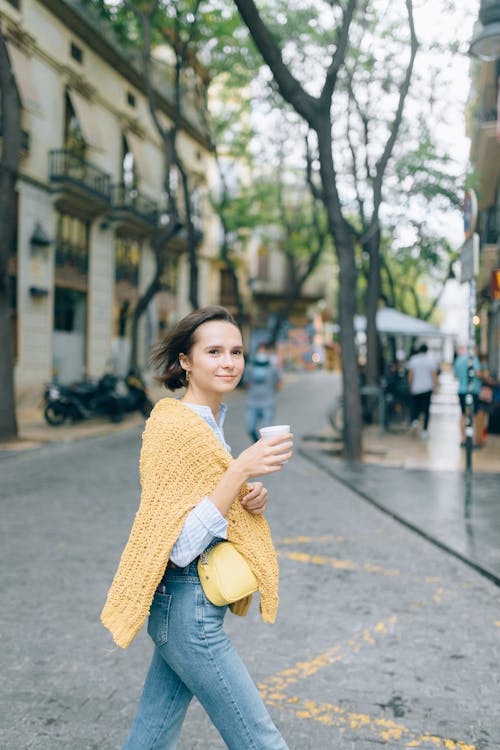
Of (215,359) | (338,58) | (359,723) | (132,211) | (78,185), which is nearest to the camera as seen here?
(215,359)

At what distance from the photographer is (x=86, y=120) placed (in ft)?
75.4

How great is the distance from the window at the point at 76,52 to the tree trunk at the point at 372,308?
1100cm

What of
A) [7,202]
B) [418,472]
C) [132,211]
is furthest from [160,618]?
[132,211]

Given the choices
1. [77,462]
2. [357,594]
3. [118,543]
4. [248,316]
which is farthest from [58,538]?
[248,316]

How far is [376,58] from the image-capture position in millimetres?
16281

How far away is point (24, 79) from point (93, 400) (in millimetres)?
8067

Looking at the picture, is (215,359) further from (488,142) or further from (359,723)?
(488,142)

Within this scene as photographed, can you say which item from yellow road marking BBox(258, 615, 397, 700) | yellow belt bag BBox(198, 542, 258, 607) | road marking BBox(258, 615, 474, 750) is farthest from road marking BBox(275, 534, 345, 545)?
yellow belt bag BBox(198, 542, 258, 607)

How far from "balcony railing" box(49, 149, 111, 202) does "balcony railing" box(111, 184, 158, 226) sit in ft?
2.25

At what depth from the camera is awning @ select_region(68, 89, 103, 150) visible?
2259cm

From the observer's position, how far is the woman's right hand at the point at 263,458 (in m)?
2.03

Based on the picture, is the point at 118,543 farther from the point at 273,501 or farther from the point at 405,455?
the point at 405,455

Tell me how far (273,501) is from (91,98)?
61.9ft

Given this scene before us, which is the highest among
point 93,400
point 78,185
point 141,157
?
point 141,157
